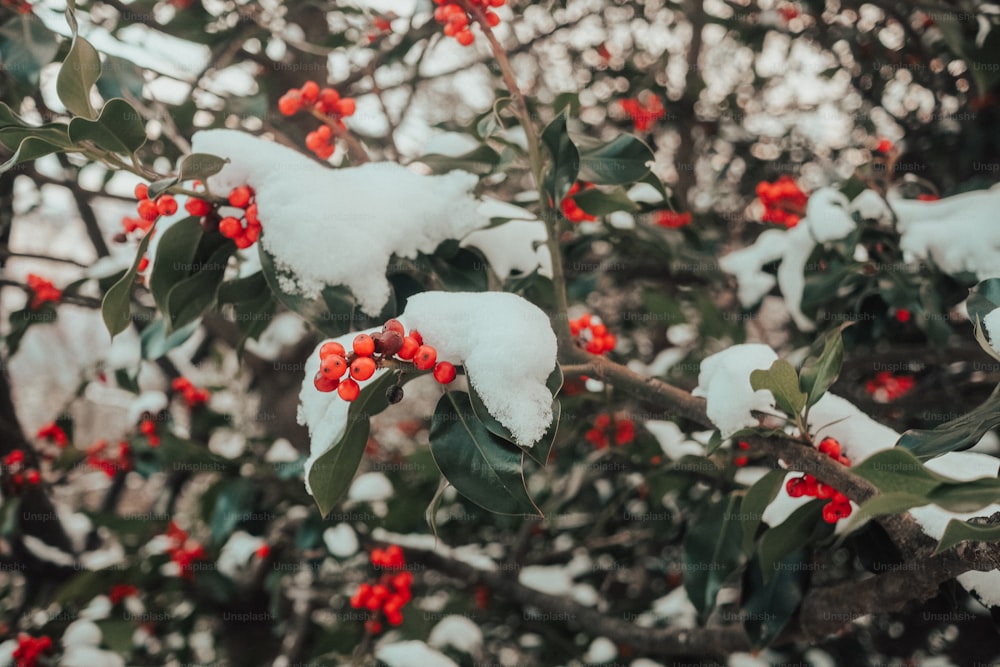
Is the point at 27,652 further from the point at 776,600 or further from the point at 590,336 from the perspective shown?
the point at 776,600

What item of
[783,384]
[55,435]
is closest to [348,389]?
[783,384]

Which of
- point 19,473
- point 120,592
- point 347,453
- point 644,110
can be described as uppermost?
point 347,453

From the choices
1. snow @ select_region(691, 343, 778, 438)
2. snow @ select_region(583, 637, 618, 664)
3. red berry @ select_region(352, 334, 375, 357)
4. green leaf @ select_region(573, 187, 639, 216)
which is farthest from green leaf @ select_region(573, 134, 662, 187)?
snow @ select_region(583, 637, 618, 664)

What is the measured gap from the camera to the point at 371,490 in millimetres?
2184

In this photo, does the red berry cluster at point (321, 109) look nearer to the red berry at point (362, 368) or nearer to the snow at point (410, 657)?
the red berry at point (362, 368)

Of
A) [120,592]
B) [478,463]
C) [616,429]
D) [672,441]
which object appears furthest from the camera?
[120,592]

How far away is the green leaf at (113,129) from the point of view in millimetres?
868

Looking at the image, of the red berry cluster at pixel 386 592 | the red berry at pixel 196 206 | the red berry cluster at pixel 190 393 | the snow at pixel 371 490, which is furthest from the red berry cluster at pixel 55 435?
the red berry at pixel 196 206

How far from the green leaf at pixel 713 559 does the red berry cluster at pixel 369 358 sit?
0.80m

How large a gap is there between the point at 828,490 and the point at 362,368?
0.75 metres

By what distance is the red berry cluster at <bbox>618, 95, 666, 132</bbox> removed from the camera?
2707mm

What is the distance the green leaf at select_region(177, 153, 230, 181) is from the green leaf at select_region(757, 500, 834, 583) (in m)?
1.03

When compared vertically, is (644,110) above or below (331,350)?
below

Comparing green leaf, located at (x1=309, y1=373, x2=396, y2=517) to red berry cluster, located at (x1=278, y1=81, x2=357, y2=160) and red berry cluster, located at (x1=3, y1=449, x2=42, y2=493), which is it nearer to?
red berry cluster, located at (x1=278, y1=81, x2=357, y2=160)
